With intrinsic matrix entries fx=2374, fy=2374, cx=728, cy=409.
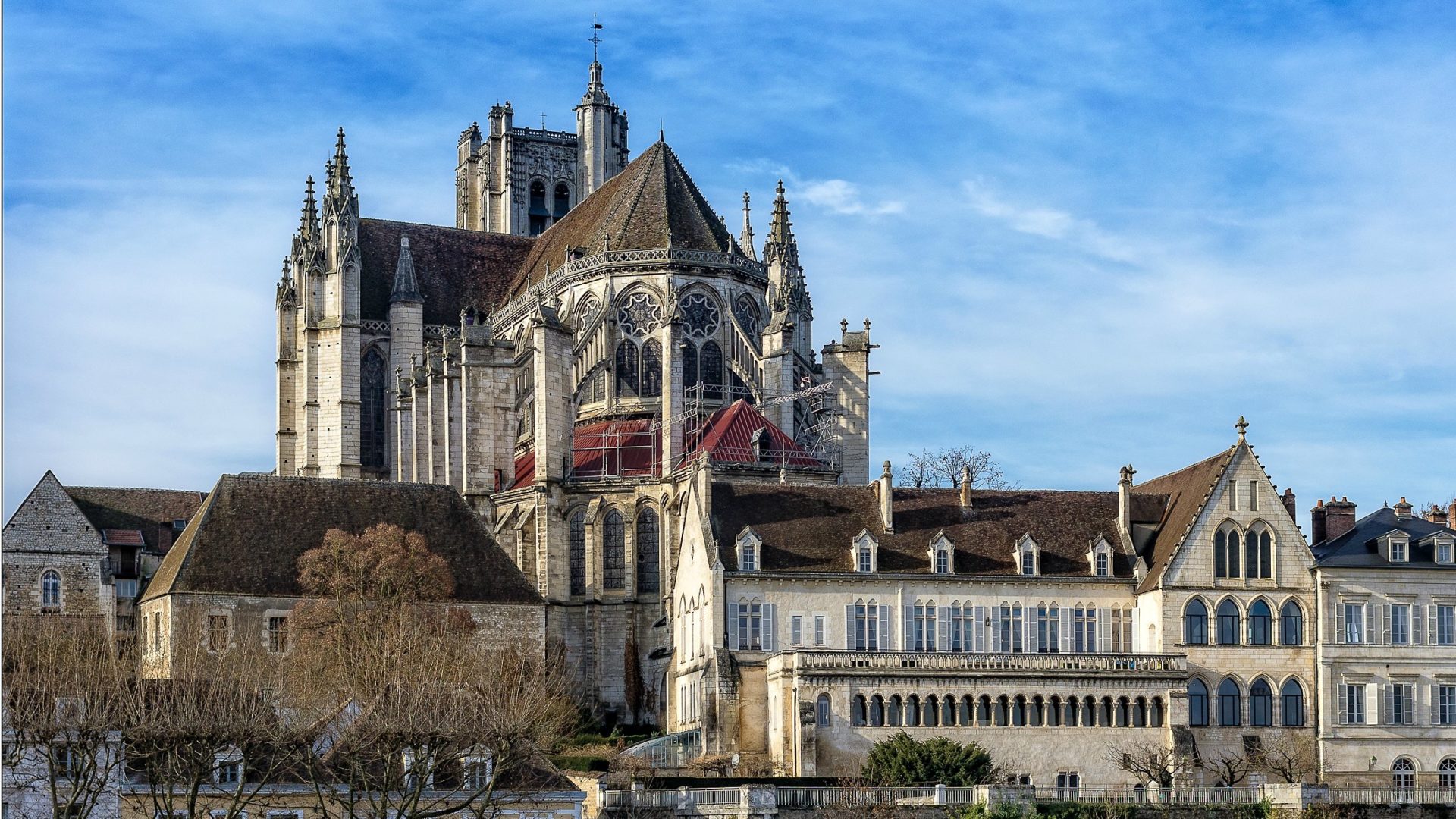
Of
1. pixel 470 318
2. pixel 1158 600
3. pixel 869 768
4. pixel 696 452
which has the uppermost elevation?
pixel 470 318

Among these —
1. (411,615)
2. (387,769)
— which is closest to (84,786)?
(387,769)

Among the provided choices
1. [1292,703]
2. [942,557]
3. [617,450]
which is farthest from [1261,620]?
[617,450]

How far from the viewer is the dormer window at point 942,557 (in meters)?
65.5

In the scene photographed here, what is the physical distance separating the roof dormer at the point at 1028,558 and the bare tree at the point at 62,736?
24.5 metres

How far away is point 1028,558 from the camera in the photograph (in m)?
66.0

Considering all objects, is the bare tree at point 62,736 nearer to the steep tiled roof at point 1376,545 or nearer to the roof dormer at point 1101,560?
the roof dormer at point 1101,560

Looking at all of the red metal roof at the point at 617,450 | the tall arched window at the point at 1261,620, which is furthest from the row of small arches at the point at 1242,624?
the red metal roof at the point at 617,450

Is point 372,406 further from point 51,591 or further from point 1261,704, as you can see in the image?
point 1261,704

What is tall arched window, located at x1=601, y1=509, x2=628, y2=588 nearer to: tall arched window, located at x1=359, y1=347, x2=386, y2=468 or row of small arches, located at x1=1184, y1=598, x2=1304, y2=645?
tall arched window, located at x1=359, y1=347, x2=386, y2=468

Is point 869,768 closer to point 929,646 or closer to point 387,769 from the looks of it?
point 929,646

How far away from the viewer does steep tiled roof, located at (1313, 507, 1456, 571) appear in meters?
65.1

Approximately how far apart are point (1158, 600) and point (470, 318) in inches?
1383

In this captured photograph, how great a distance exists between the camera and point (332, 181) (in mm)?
90938

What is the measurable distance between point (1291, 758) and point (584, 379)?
101 feet
